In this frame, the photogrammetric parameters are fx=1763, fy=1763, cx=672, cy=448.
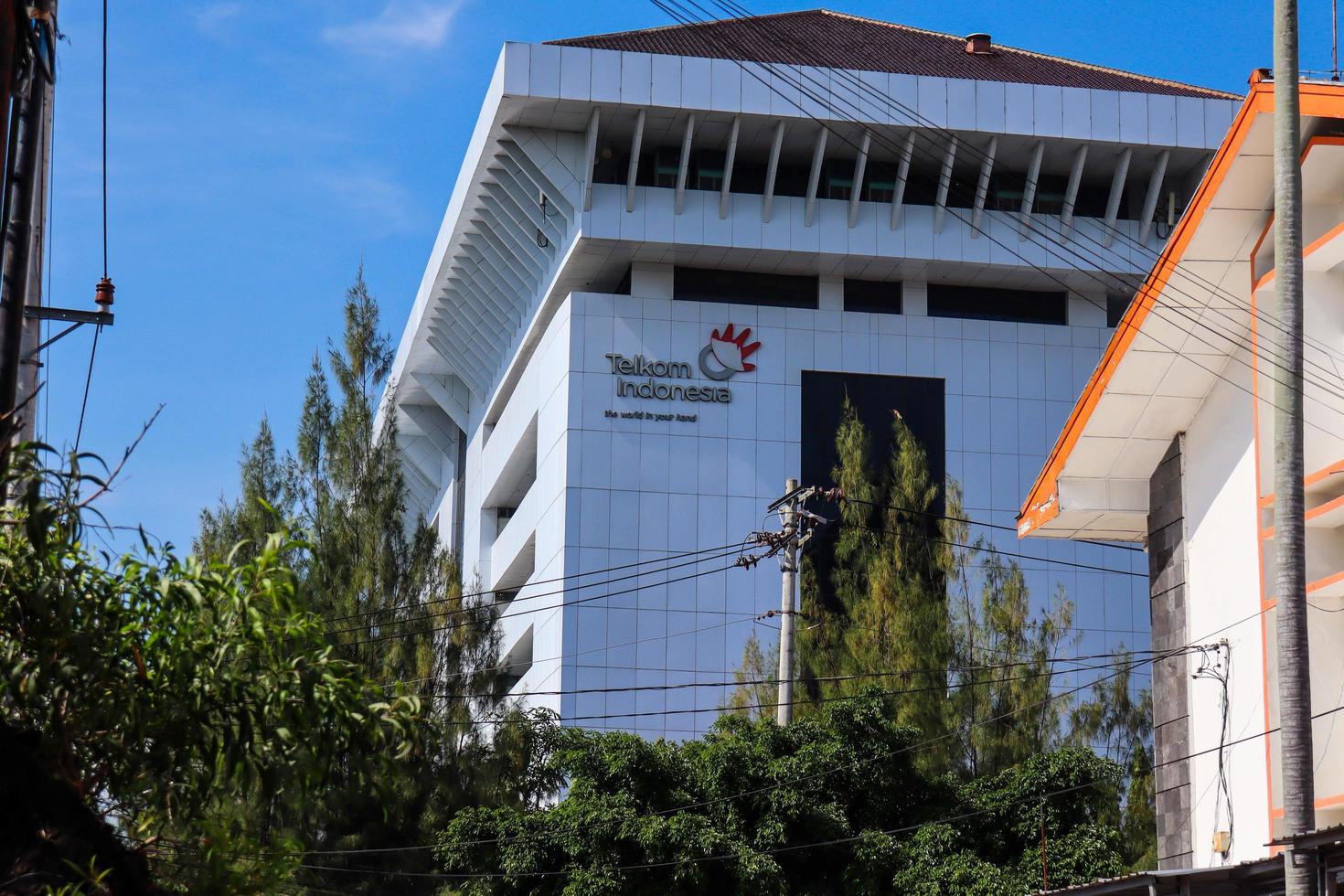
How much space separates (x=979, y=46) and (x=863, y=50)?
13.8ft

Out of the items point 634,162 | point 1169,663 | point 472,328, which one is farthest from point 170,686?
point 472,328

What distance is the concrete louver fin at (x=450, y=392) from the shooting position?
63.7m

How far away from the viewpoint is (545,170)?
Result: 45500 millimetres

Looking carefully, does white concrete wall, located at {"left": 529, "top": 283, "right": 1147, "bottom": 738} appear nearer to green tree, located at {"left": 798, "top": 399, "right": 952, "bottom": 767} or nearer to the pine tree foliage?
the pine tree foliage

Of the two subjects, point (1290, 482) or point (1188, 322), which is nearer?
point (1290, 482)

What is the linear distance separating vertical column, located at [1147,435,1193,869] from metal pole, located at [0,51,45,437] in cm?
1493

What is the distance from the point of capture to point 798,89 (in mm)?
43688

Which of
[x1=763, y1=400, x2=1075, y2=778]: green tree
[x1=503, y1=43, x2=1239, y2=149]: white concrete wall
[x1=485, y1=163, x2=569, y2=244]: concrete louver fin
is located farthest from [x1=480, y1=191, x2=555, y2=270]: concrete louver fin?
[x1=763, y1=400, x2=1075, y2=778]: green tree

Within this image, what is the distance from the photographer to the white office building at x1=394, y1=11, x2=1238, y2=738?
44.3 meters

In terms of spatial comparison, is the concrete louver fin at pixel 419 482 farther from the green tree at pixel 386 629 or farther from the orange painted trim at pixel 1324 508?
the orange painted trim at pixel 1324 508

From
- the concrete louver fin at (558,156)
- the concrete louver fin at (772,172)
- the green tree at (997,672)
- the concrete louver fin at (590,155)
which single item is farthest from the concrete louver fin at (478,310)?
the green tree at (997,672)

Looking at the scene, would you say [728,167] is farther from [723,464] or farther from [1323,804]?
[1323,804]

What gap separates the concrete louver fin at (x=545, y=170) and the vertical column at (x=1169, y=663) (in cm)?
2451

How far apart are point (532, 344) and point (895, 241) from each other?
1161 cm
